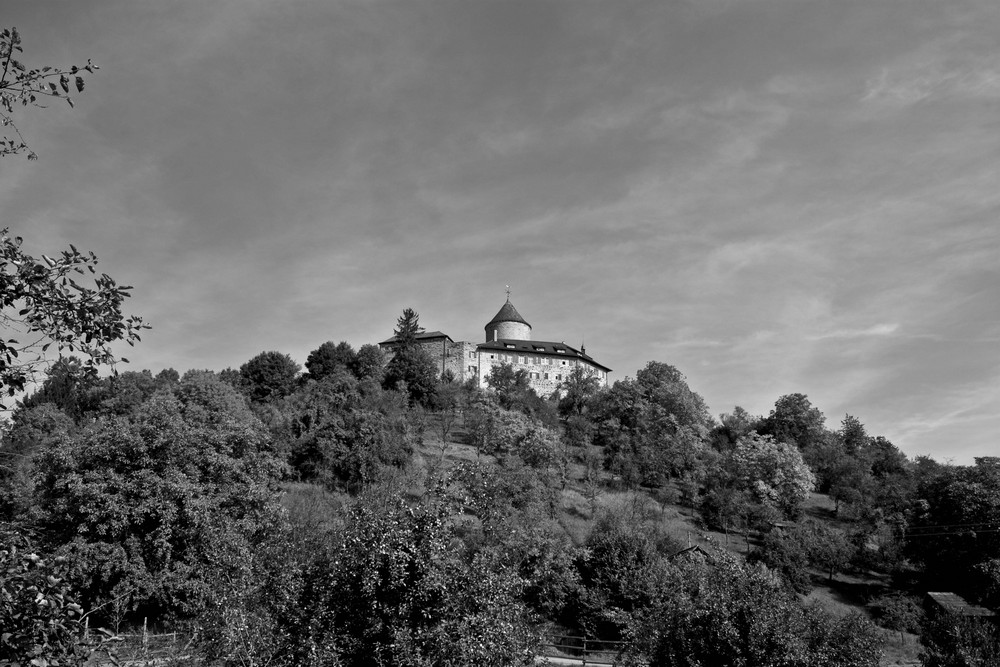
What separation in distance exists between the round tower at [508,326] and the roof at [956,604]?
78.7 meters

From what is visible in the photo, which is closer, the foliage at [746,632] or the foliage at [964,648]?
the foliage at [746,632]

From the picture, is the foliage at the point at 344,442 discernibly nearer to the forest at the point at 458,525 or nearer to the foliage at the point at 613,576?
the forest at the point at 458,525

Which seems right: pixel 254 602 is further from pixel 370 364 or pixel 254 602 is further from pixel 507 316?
pixel 507 316

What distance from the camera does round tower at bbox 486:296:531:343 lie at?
119375 millimetres

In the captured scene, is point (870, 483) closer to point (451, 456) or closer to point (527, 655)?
point (451, 456)

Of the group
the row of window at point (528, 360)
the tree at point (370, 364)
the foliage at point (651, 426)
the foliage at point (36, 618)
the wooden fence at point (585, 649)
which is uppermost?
the row of window at point (528, 360)

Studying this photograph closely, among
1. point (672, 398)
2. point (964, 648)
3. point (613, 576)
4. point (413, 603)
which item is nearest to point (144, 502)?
point (413, 603)

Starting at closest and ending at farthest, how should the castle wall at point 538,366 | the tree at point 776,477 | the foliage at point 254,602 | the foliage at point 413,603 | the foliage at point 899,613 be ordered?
1. the foliage at point 413,603
2. the foliage at point 254,602
3. the foliage at point 899,613
4. the tree at point 776,477
5. the castle wall at point 538,366

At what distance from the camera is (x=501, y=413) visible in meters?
72.6

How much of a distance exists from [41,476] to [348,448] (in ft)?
79.6

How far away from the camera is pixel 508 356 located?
112m

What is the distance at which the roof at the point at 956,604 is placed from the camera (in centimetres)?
4228

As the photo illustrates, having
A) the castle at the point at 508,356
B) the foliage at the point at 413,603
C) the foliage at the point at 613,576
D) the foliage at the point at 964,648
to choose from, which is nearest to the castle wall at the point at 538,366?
the castle at the point at 508,356

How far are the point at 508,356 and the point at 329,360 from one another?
108 ft
